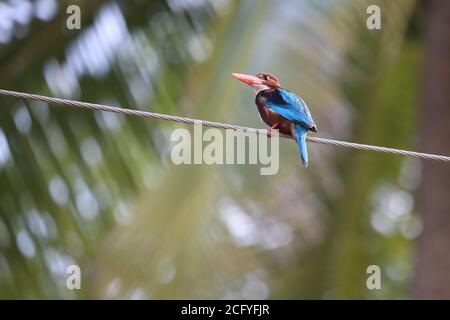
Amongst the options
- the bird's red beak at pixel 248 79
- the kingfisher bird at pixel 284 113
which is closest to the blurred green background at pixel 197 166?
the bird's red beak at pixel 248 79

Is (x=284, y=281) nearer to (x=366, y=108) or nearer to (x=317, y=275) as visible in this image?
(x=317, y=275)

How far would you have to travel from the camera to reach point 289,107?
3230mm

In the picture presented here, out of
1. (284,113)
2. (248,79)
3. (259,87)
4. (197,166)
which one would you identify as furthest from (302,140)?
(197,166)

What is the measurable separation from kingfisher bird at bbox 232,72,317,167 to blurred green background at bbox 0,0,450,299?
537 mm

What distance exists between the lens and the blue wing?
10.4 ft

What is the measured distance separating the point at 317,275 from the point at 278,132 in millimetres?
2206

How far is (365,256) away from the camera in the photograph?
5.32 m

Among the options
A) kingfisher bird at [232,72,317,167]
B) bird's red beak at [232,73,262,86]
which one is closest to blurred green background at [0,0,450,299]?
bird's red beak at [232,73,262,86]

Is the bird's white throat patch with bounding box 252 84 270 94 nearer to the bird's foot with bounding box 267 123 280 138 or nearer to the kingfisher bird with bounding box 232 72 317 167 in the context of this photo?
the kingfisher bird with bounding box 232 72 317 167

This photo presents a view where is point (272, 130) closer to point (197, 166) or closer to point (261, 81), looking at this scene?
point (261, 81)
